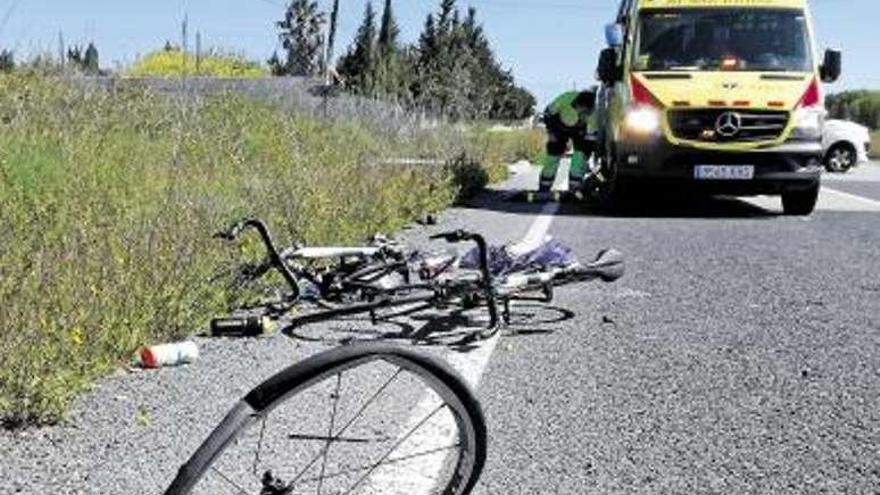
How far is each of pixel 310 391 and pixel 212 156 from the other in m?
6.18

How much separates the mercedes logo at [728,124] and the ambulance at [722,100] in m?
0.01

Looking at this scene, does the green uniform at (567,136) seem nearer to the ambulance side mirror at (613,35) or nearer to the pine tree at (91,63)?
the ambulance side mirror at (613,35)

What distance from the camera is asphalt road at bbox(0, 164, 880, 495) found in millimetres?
3648

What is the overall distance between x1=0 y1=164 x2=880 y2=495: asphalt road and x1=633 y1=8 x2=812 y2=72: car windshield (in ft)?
17.3

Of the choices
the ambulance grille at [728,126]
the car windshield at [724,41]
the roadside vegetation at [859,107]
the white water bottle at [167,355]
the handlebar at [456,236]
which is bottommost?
the roadside vegetation at [859,107]

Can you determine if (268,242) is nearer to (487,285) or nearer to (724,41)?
(487,285)

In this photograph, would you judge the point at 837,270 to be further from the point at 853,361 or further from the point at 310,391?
the point at 310,391

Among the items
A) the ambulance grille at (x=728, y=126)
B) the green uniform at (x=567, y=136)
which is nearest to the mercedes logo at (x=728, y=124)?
the ambulance grille at (x=728, y=126)

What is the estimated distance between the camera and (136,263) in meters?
5.80

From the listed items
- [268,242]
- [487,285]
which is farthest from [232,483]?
[487,285]

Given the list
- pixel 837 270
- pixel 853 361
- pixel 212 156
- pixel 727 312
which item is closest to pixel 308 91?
pixel 212 156

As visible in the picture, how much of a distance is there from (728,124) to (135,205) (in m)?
7.08

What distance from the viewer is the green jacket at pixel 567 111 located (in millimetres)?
16422

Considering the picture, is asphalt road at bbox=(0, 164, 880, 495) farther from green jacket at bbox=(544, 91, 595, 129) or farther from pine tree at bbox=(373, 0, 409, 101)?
green jacket at bbox=(544, 91, 595, 129)
